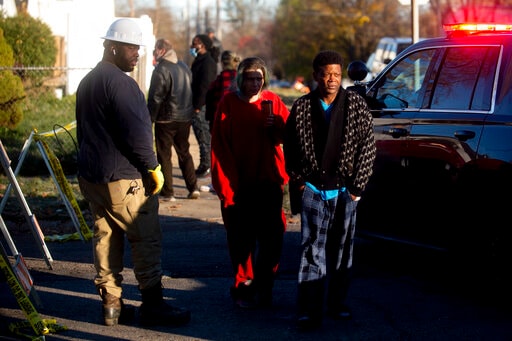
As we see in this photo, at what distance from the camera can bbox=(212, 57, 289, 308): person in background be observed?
6098 millimetres

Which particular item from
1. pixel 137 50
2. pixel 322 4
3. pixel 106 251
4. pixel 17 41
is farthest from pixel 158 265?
pixel 322 4

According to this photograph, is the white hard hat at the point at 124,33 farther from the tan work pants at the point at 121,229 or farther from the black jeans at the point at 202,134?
the black jeans at the point at 202,134

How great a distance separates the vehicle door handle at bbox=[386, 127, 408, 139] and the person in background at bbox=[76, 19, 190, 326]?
2.08m

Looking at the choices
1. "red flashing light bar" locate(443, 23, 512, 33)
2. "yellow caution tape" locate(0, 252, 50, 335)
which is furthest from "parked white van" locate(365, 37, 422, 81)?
"yellow caution tape" locate(0, 252, 50, 335)

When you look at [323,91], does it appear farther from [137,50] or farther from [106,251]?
[106,251]

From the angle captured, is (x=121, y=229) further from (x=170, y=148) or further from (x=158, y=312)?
(x=170, y=148)

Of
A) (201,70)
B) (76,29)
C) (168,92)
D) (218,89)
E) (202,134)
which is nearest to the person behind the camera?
(168,92)

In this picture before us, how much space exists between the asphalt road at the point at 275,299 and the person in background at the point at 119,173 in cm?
25

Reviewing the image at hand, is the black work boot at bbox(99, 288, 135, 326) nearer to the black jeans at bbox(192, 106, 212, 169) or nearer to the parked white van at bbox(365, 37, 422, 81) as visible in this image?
the black jeans at bbox(192, 106, 212, 169)

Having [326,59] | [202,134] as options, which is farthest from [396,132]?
[202,134]

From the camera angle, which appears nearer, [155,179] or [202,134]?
[155,179]

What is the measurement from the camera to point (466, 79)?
21.4ft

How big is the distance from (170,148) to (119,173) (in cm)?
500

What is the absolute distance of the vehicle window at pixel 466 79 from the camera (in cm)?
632
